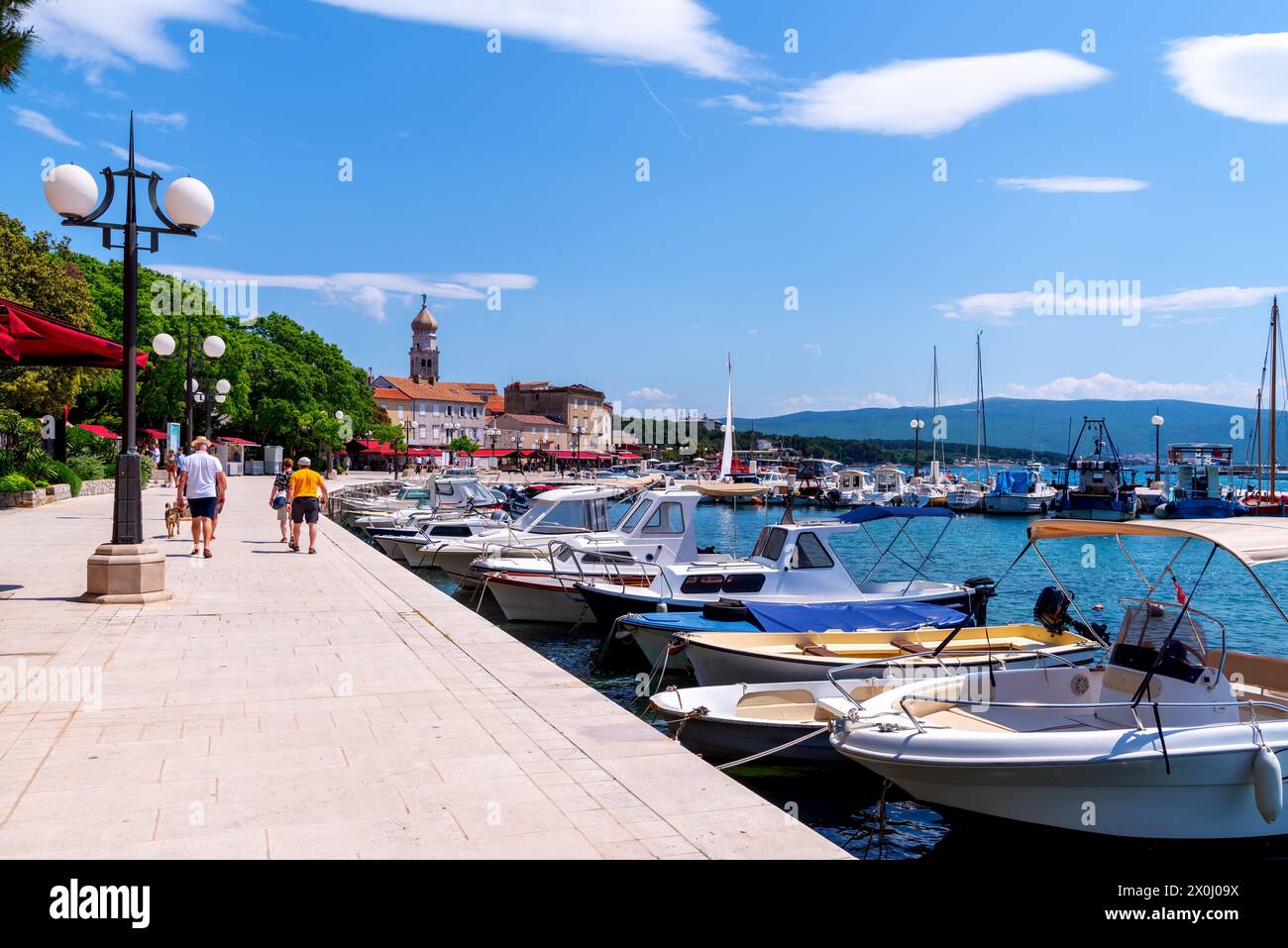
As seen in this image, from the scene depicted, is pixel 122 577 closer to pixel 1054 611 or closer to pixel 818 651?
pixel 818 651

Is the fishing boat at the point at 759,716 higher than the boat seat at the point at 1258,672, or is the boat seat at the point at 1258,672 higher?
the boat seat at the point at 1258,672

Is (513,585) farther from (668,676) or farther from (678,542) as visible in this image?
(668,676)

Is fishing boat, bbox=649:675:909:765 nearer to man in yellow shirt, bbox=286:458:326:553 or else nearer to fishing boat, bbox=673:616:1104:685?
fishing boat, bbox=673:616:1104:685

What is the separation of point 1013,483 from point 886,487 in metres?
12.8

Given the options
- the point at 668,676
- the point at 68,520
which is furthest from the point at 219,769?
the point at 68,520

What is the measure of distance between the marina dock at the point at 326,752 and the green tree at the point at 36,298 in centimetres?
2232

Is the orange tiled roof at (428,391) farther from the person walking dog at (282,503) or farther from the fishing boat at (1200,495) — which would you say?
the person walking dog at (282,503)

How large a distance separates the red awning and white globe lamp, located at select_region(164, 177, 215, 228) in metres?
1.75

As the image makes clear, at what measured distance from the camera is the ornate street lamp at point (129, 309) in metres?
11.9

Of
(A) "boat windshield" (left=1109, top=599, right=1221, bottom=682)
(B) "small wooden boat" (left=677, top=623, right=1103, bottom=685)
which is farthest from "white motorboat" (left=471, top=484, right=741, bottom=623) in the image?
(A) "boat windshield" (left=1109, top=599, right=1221, bottom=682)

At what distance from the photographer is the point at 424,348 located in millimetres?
154125

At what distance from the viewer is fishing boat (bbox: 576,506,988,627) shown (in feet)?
55.8

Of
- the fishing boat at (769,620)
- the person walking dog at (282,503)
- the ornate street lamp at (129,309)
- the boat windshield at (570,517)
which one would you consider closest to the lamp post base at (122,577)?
the ornate street lamp at (129,309)

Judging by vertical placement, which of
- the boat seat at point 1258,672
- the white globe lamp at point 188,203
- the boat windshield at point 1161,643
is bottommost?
the boat seat at point 1258,672
